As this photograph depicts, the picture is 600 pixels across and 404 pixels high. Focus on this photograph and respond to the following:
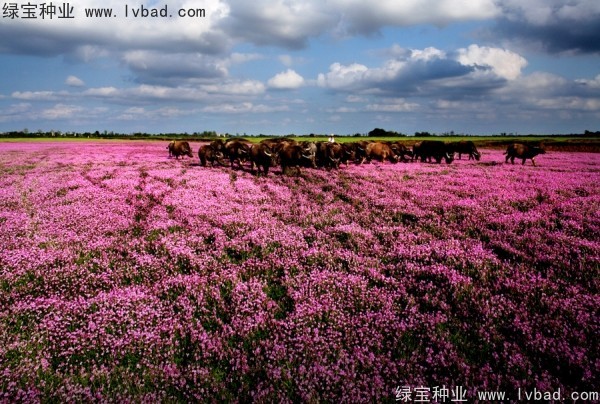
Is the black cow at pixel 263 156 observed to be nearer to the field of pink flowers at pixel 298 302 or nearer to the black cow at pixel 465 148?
the field of pink flowers at pixel 298 302

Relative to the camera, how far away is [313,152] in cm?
2519

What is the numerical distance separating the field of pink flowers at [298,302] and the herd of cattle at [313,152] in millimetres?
11646

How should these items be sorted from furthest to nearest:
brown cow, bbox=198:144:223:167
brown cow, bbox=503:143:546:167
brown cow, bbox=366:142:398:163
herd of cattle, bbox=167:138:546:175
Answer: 1. brown cow, bbox=366:142:398:163
2. brown cow, bbox=503:143:546:167
3. brown cow, bbox=198:144:223:167
4. herd of cattle, bbox=167:138:546:175

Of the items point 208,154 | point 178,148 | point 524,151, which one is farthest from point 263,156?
point 524,151

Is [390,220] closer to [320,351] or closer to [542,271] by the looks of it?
[542,271]

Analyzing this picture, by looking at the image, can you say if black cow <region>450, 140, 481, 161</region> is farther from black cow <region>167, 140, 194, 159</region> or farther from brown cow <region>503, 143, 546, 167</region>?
black cow <region>167, 140, 194, 159</region>

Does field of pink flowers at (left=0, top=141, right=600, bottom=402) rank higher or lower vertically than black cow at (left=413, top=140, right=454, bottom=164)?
lower

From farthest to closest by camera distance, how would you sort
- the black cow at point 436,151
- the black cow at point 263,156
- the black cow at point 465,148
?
1. the black cow at point 465,148
2. the black cow at point 436,151
3. the black cow at point 263,156

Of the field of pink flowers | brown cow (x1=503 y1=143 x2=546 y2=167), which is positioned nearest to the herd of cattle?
brown cow (x1=503 y1=143 x2=546 y2=167)

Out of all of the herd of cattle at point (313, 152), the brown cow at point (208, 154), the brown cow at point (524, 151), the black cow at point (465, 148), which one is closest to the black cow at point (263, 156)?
the herd of cattle at point (313, 152)

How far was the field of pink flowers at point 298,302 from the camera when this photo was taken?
445cm

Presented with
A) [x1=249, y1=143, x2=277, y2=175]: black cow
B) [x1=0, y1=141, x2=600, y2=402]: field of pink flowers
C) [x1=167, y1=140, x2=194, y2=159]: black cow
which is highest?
[x1=167, y1=140, x2=194, y2=159]: black cow

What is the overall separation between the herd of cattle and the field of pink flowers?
11.6 meters

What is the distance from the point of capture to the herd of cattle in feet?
76.5
